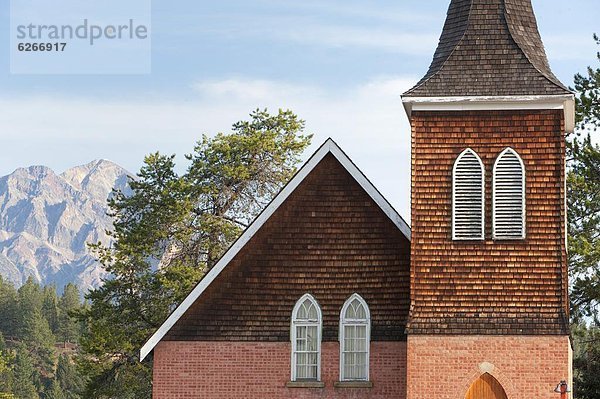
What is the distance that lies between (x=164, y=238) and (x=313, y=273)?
17.9 m

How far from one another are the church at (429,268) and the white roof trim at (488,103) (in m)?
0.03

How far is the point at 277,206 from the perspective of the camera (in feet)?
81.9

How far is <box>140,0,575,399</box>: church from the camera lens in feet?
73.6

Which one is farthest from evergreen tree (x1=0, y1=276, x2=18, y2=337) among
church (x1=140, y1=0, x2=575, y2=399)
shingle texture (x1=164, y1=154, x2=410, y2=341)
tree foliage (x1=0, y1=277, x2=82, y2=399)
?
church (x1=140, y1=0, x2=575, y2=399)

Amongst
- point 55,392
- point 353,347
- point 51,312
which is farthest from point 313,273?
point 51,312

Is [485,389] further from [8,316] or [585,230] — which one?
[8,316]

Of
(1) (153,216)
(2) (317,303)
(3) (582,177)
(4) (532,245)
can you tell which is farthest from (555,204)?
(1) (153,216)

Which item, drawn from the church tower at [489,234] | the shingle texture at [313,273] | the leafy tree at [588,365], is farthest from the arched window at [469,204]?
the leafy tree at [588,365]

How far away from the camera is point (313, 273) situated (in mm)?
24578

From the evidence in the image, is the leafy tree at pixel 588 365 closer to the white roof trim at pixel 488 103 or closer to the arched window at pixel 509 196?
the arched window at pixel 509 196

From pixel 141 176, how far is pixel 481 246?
22275 millimetres

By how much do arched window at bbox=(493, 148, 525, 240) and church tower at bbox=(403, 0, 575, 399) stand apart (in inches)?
0.7

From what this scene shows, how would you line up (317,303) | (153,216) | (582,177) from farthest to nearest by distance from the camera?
1. (153,216)
2. (582,177)
3. (317,303)

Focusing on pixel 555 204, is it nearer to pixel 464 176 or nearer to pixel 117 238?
pixel 464 176
